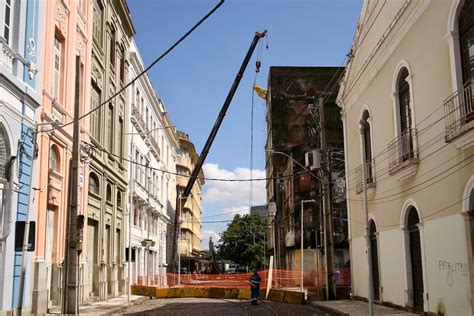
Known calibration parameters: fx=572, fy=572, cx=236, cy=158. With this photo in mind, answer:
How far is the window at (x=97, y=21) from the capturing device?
967 inches

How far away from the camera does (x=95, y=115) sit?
2439cm

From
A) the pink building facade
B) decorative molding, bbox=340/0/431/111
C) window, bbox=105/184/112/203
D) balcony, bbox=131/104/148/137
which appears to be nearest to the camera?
decorative molding, bbox=340/0/431/111

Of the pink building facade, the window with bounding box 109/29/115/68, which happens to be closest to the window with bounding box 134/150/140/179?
the window with bounding box 109/29/115/68

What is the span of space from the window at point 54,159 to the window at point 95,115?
5.08 metres

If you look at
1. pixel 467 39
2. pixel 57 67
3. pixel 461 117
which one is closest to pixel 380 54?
pixel 467 39

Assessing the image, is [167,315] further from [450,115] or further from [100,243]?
[450,115]

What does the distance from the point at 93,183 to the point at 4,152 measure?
1033cm

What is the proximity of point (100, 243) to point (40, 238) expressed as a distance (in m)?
7.94

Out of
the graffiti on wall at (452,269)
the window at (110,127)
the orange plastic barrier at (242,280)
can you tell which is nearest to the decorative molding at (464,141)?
the graffiti on wall at (452,269)

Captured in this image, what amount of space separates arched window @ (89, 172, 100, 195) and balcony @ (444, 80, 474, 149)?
15140 mm

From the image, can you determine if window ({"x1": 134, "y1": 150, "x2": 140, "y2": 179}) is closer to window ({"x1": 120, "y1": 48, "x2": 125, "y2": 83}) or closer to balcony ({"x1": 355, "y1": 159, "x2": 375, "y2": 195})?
window ({"x1": 120, "y1": 48, "x2": 125, "y2": 83})

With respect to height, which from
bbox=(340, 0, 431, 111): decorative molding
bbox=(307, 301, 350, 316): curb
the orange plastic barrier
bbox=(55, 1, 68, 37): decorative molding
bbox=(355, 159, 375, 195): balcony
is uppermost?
bbox=(55, 1, 68, 37): decorative molding

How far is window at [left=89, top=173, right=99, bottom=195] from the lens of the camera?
2378 cm

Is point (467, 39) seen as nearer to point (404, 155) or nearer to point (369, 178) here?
point (404, 155)
